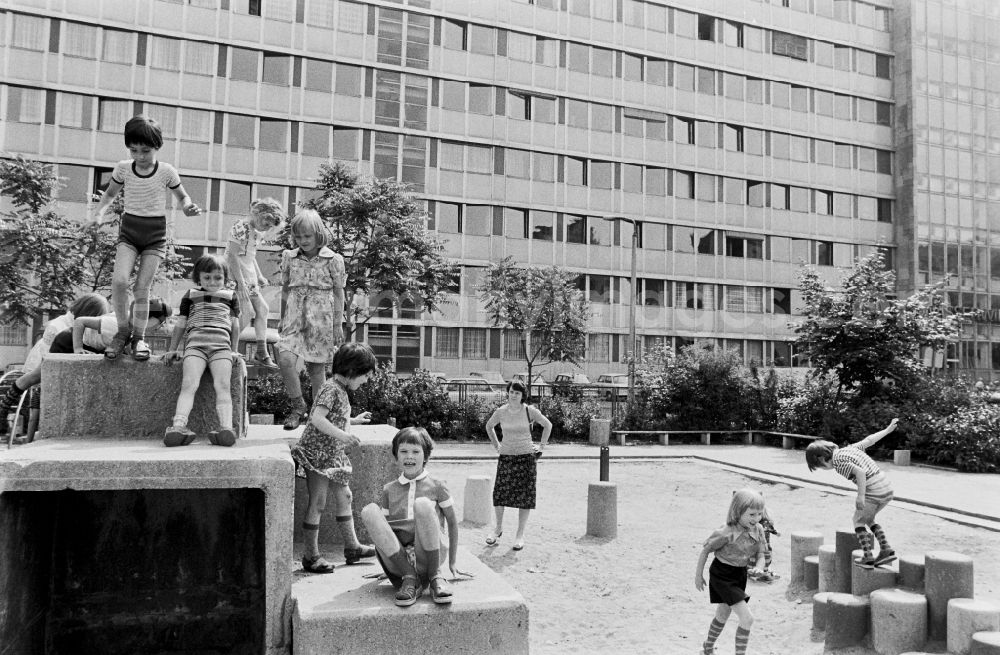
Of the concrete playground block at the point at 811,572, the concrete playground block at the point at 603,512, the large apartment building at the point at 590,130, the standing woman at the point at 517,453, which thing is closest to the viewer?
the concrete playground block at the point at 811,572

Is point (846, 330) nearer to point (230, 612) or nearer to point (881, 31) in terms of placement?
point (230, 612)

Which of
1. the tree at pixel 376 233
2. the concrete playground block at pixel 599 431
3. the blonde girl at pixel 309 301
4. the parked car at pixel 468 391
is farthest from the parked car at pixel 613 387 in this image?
the blonde girl at pixel 309 301

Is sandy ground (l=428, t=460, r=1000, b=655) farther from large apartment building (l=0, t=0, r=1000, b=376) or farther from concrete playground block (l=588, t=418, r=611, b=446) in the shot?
large apartment building (l=0, t=0, r=1000, b=376)

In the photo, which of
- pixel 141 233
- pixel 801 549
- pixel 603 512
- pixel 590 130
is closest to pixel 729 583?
pixel 801 549

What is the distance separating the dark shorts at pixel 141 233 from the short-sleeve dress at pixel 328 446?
2222 millimetres

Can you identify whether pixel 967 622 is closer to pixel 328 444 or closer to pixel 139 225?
pixel 328 444

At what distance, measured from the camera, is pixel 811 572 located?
25.8 feet

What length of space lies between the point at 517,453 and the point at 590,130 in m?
32.6

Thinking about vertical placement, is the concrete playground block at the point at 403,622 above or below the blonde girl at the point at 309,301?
below

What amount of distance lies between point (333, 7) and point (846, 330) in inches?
1018

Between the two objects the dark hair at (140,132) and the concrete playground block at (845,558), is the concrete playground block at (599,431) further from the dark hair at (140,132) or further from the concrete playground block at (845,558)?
the dark hair at (140,132)

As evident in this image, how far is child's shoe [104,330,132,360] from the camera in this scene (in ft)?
21.2

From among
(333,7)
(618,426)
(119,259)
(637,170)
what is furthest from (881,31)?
(119,259)

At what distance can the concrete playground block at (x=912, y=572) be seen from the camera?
6.38 m
